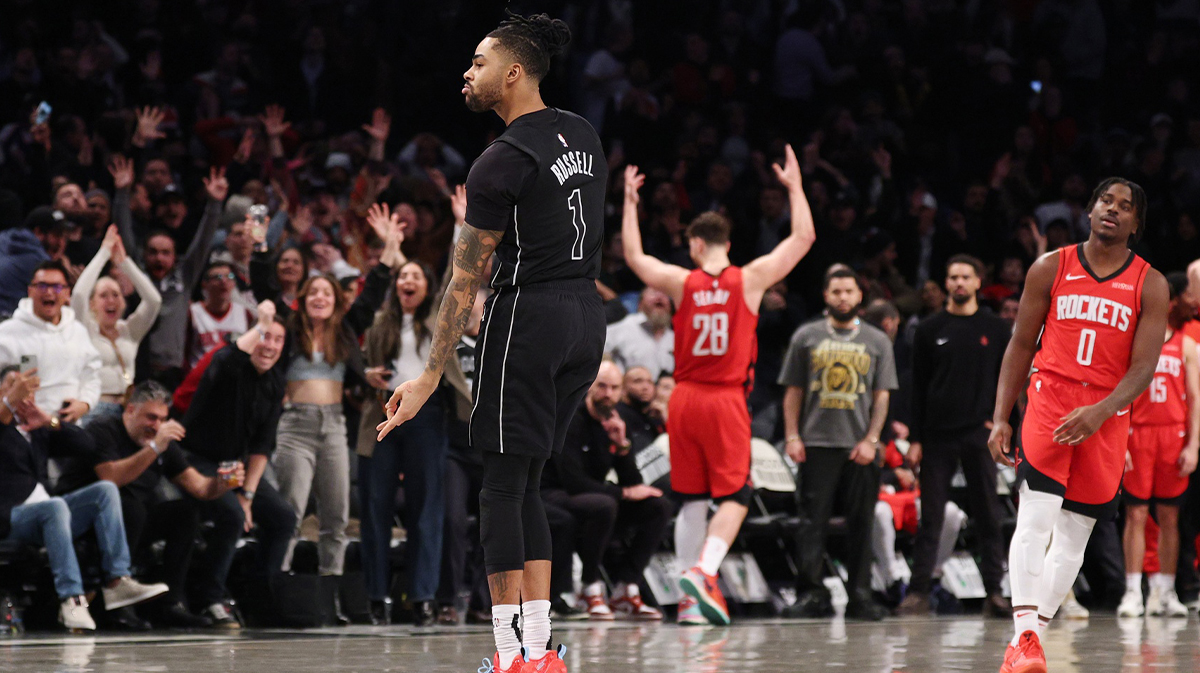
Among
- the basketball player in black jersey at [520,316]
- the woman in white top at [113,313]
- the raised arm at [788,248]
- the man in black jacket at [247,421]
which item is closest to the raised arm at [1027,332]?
the basketball player in black jersey at [520,316]

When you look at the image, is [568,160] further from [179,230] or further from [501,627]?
[179,230]

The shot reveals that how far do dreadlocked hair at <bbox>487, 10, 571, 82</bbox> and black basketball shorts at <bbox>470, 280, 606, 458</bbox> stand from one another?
77 centimetres

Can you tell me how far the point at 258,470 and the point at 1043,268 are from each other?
15.6 ft

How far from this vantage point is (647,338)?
37.9 feet

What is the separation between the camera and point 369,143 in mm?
13625

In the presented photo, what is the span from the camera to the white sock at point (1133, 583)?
33.0 ft

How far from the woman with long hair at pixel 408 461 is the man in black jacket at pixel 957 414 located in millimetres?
3346

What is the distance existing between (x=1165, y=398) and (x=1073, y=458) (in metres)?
4.74

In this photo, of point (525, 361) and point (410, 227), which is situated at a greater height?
point (410, 227)

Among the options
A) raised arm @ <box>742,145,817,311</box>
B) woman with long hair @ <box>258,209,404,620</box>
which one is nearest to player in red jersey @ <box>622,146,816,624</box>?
raised arm @ <box>742,145,817,311</box>

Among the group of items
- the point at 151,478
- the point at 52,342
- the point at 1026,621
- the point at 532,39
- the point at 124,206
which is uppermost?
the point at 124,206

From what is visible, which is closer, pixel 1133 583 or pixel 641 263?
pixel 641 263

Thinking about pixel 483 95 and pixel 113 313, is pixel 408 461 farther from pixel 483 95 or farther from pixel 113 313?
pixel 483 95

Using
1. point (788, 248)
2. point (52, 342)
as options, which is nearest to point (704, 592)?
point (788, 248)
